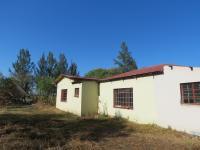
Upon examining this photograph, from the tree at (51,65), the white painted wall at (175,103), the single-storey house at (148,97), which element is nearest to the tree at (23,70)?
the tree at (51,65)

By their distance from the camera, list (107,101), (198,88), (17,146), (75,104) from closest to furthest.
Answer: (17,146)
(198,88)
(107,101)
(75,104)

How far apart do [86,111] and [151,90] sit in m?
6.75

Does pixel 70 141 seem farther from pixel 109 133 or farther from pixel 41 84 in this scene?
pixel 41 84

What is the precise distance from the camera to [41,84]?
29.5 meters

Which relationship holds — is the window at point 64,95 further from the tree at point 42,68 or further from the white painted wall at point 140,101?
the tree at point 42,68

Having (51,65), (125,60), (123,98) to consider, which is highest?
(125,60)

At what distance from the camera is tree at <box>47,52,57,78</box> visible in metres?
47.8

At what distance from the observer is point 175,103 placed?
933 cm

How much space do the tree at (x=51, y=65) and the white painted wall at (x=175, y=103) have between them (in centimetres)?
4066

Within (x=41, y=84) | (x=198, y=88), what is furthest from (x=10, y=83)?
(x=198, y=88)

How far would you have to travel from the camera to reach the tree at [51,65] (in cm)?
4783

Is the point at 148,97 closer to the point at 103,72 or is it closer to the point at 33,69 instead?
the point at 103,72

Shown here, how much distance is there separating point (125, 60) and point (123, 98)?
36.4 m

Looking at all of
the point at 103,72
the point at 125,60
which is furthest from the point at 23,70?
the point at 125,60
